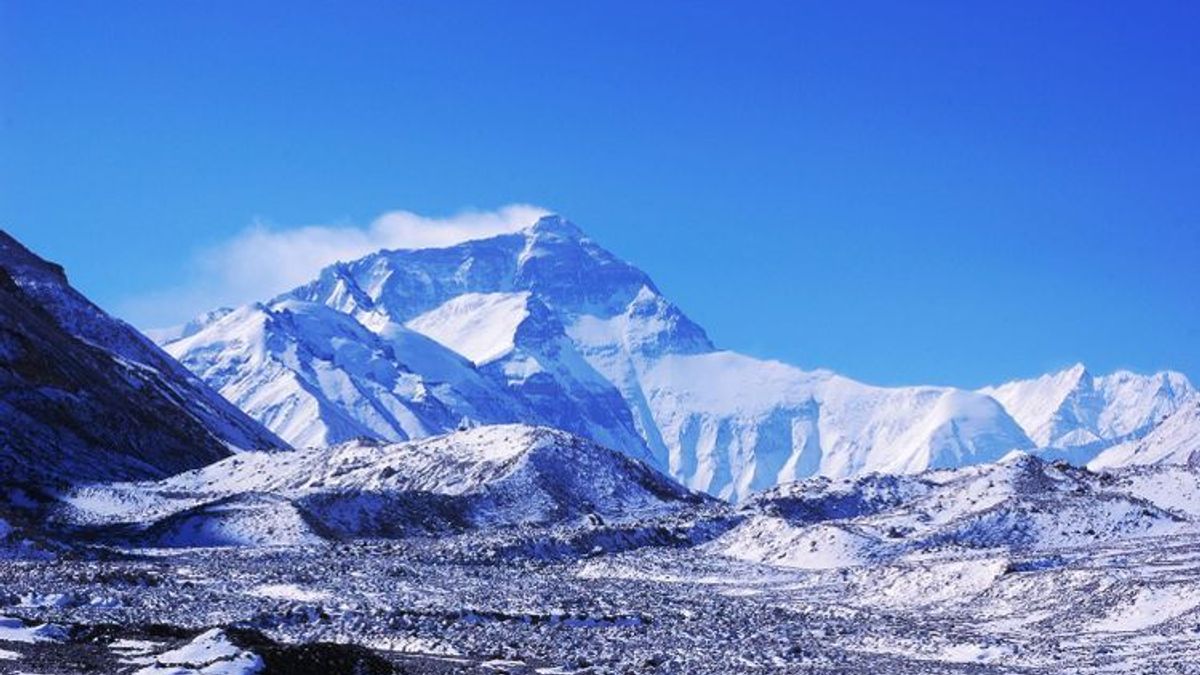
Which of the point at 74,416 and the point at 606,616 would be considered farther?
the point at 74,416

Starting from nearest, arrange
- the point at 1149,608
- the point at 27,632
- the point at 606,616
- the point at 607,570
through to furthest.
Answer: the point at 27,632 → the point at 1149,608 → the point at 606,616 → the point at 607,570

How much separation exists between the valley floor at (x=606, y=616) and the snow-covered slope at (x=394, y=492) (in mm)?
18024

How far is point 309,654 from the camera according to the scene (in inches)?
1491

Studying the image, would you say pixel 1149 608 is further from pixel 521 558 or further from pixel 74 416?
pixel 74 416

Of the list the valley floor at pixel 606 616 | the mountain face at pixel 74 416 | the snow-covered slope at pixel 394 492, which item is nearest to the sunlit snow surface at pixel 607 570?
the valley floor at pixel 606 616

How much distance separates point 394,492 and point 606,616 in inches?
2680

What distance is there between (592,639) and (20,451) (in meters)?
85.4

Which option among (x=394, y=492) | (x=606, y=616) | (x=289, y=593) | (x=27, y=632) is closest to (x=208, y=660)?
(x=27, y=632)

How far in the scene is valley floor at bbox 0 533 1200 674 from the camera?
4562 centimetres

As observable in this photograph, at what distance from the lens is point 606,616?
61.5m

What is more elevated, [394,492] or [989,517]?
[394,492]

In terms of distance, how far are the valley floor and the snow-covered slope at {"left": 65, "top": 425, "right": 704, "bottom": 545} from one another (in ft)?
59.1

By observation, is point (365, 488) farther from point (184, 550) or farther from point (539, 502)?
point (184, 550)

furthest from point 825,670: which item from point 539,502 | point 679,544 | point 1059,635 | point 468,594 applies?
point 539,502
